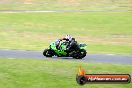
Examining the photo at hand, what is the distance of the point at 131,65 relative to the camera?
25.3 metres

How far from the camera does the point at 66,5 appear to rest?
78.2 metres

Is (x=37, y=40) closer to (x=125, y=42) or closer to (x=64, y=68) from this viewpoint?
(x=125, y=42)

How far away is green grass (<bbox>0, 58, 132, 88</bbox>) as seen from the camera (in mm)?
19656

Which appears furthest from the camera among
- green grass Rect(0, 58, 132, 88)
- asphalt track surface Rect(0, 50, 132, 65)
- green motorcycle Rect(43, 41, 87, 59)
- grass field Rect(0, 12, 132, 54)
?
A: grass field Rect(0, 12, 132, 54)

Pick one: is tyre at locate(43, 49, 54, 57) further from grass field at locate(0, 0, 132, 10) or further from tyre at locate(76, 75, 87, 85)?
grass field at locate(0, 0, 132, 10)

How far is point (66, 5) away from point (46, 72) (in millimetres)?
57168

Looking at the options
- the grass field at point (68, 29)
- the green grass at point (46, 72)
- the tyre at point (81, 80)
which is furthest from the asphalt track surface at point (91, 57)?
the tyre at point (81, 80)

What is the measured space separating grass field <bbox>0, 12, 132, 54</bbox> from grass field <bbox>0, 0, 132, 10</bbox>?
8514 mm

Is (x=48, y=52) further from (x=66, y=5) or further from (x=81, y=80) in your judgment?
(x=66, y=5)

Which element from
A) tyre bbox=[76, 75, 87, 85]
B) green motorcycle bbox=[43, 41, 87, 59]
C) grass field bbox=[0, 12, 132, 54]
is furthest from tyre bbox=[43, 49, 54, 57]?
tyre bbox=[76, 75, 87, 85]

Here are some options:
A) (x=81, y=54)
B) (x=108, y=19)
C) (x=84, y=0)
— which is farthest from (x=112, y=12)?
(x=81, y=54)

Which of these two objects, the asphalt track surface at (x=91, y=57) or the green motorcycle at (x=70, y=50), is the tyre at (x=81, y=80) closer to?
the asphalt track surface at (x=91, y=57)

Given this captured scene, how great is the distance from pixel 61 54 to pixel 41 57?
1437mm

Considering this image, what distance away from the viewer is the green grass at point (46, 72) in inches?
774
